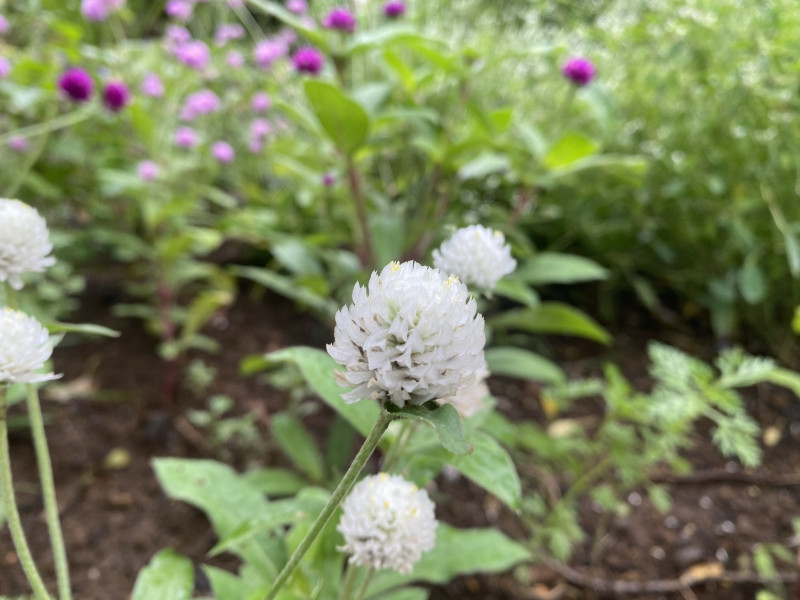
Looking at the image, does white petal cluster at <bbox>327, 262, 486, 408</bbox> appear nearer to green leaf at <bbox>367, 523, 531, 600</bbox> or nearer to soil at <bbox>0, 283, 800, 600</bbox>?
green leaf at <bbox>367, 523, 531, 600</bbox>

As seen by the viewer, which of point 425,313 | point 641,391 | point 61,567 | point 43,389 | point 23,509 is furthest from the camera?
point 641,391

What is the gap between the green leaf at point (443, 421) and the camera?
0.39m

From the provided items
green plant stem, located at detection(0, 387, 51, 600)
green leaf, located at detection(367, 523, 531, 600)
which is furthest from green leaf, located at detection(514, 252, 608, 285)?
green plant stem, located at detection(0, 387, 51, 600)

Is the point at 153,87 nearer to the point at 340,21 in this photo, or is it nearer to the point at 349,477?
the point at 340,21

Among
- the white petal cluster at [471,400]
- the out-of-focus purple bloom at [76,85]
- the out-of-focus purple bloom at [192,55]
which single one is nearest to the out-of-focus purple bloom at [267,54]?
the out-of-focus purple bloom at [192,55]

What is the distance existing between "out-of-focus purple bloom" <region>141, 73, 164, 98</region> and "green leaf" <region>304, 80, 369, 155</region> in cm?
100

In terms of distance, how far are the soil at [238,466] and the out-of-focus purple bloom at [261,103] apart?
3.50 ft

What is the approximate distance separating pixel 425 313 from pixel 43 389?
5.06ft

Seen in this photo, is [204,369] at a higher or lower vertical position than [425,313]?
lower

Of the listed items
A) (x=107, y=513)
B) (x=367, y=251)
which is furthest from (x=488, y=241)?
(x=107, y=513)

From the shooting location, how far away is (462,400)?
0.66m

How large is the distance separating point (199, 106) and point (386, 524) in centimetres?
206

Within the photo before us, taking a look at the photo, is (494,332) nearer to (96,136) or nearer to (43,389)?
(43,389)

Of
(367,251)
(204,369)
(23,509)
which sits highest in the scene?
(367,251)
